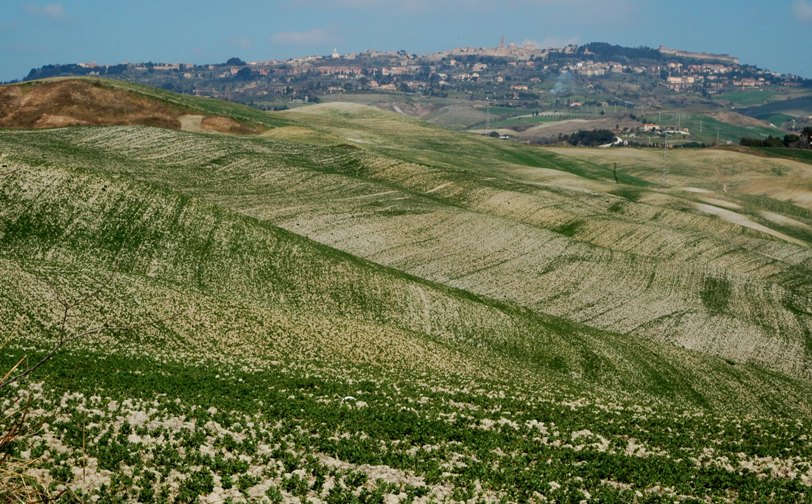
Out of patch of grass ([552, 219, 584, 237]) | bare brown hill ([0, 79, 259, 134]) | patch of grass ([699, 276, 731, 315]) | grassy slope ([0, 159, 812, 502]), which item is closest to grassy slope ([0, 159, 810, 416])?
grassy slope ([0, 159, 812, 502])

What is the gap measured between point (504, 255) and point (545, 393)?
4406 cm

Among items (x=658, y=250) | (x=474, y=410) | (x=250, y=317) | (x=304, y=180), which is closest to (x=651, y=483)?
(x=474, y=410)

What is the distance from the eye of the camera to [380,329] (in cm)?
5125

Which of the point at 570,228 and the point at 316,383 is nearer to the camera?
the point at 316,383

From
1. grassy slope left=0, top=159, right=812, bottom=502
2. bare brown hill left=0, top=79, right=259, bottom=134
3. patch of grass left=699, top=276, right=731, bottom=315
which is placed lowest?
patch of grass left=699, top=276, right=731, bottom=315

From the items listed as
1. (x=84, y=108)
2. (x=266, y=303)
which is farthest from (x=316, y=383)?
(x=84, y=108)

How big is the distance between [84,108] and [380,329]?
9994 cm

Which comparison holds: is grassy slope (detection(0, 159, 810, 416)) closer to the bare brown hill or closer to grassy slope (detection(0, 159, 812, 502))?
grassy slope (detection(0, 159, 812, 502))

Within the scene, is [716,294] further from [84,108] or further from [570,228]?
[84,108]

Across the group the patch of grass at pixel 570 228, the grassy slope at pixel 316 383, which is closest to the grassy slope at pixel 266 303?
the grassy slope at pixel 316 383

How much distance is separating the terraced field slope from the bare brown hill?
34.9 feet

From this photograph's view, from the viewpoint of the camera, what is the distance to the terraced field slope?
2339 centimetres

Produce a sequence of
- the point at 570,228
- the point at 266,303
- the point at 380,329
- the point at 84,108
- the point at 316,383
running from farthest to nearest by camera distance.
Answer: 1. the point at 84,108
2. the point at 570,228
3. the point at 266,303
4. the point at 380,329
5. the point at 316,383

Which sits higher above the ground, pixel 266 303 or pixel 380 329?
pixel 266 303
